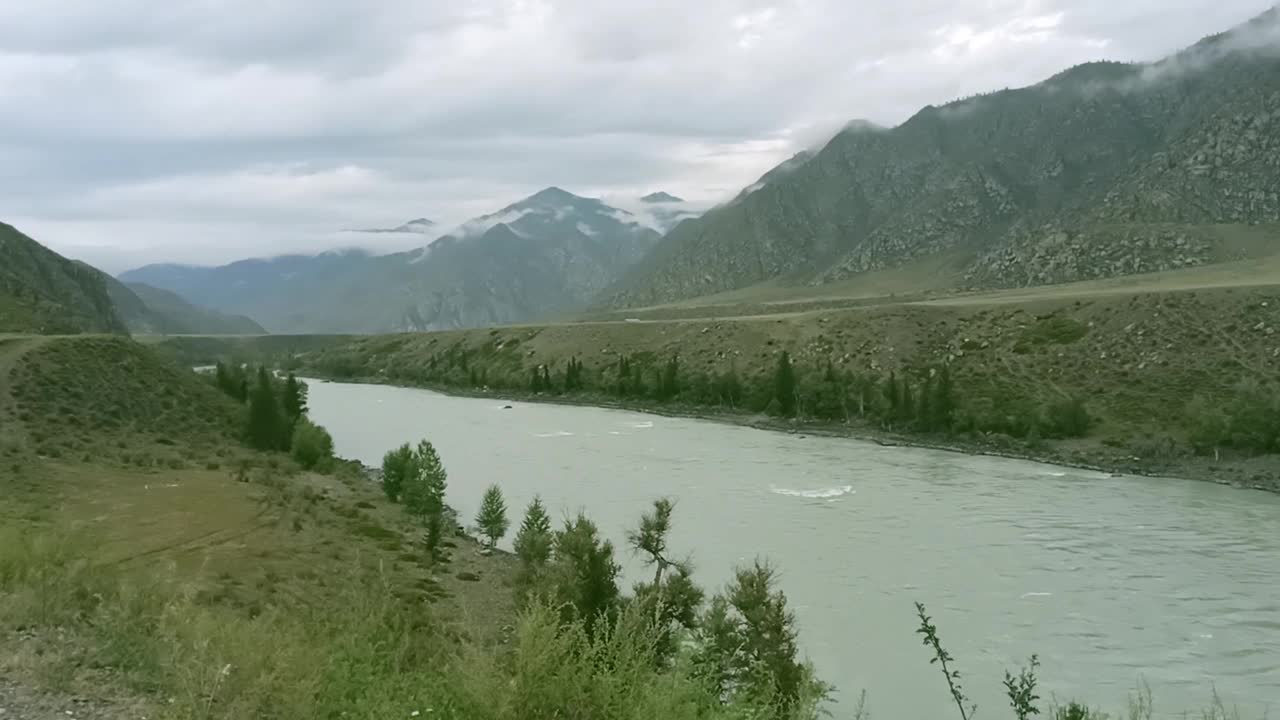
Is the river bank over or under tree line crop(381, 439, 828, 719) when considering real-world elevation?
under

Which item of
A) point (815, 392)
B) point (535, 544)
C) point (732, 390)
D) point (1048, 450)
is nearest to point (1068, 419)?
point (1048, 450)

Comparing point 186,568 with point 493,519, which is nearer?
point 186,568

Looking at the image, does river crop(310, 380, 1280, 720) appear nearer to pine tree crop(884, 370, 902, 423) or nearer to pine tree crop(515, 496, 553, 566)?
pine tree crop(515, 496, 553, 566)

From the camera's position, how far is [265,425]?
177ft

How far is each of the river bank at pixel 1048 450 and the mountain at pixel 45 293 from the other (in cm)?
5246

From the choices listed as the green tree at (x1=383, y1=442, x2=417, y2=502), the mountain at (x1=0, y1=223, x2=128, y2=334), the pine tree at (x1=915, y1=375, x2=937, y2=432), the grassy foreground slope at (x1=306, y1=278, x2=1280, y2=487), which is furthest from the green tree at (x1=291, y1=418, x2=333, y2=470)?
the pine tree at (x1=915, y1=375, x2=937, y2=432)

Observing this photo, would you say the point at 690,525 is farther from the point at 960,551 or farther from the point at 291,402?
the point at 291,402

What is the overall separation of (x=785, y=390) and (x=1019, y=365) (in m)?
20.6

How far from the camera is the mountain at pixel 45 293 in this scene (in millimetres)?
66062

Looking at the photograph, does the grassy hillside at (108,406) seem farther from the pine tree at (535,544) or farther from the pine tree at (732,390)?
the pine tree at (732,390)

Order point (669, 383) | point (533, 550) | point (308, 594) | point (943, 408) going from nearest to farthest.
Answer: point (308, 594) → point (533, 550) → point (943, 408) → point (669, 383)

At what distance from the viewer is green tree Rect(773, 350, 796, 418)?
80.4m

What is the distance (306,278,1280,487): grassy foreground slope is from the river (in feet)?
22.8

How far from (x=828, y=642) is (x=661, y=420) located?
59766 mm
